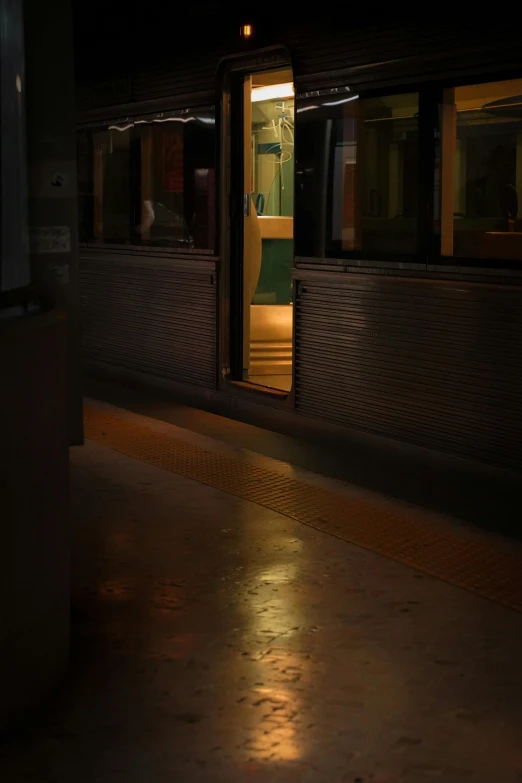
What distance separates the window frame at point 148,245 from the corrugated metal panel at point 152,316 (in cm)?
7

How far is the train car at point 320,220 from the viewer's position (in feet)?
20.1

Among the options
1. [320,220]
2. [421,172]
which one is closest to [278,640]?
→ [421,172]

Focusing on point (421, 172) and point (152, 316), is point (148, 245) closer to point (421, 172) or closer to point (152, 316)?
point (152, 316)

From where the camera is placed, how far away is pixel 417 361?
6.62 meters

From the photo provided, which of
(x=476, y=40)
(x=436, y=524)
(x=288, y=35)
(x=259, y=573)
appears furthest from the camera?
(x=288, y=35)

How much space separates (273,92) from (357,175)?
10.7ft

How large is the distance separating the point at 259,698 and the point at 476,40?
384 cm

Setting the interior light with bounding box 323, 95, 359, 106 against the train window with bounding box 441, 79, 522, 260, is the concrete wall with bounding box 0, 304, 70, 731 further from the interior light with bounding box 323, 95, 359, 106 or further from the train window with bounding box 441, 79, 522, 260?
the interior light with bounding box 323, 95, 359, 106

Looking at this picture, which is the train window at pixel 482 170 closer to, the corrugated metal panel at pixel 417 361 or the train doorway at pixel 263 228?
the corrugated metal panel at pixel 417 361

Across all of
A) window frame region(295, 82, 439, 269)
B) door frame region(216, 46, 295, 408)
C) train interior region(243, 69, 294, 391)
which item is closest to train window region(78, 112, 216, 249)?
door frame region(216, 46, 295, 408)

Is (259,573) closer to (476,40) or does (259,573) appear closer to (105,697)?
(105,697)

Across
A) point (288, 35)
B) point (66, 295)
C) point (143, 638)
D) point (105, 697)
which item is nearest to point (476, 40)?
point (288, 35)

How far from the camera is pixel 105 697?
11.8ft

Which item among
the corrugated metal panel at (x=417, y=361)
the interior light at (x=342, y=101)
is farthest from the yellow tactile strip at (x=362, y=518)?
the interior light at (x=342, y=101)
